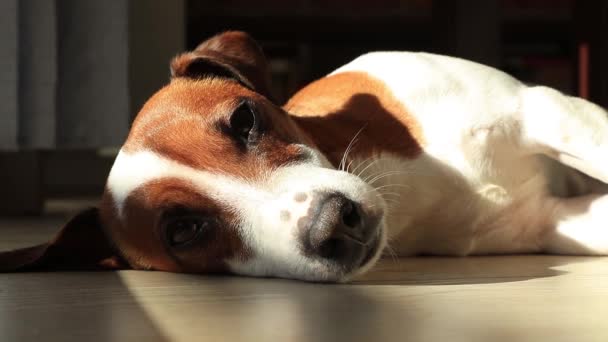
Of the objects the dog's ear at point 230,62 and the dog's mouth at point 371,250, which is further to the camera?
the dog's ear at point 230,62

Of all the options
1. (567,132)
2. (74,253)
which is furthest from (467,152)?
(74,253)

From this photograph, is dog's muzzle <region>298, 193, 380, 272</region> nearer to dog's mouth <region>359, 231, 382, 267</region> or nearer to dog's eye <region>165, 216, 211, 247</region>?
dog's mouth <region>359, 231, 382, 267</region>

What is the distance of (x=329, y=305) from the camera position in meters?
1.20

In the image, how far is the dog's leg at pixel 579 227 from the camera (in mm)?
1729

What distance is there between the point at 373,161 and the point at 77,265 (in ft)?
1.93

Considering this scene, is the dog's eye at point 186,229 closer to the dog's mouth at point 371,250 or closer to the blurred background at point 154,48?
the dog's mouth at point 371,250

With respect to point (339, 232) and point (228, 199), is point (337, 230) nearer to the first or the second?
point (339, 232)

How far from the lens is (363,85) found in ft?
5.89

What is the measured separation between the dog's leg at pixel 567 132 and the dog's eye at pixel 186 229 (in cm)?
63

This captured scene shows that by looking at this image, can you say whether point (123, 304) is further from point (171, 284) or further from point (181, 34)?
point (181, 34)

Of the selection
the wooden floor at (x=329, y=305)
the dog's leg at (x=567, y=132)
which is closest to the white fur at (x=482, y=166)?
the dog's leg at (x=567, y=132)

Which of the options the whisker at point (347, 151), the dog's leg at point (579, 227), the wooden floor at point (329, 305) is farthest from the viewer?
the dog's leg at point (579, 227)

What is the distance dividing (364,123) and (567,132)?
1.20 ft

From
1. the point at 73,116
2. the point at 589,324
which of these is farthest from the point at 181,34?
the point at 589,324
